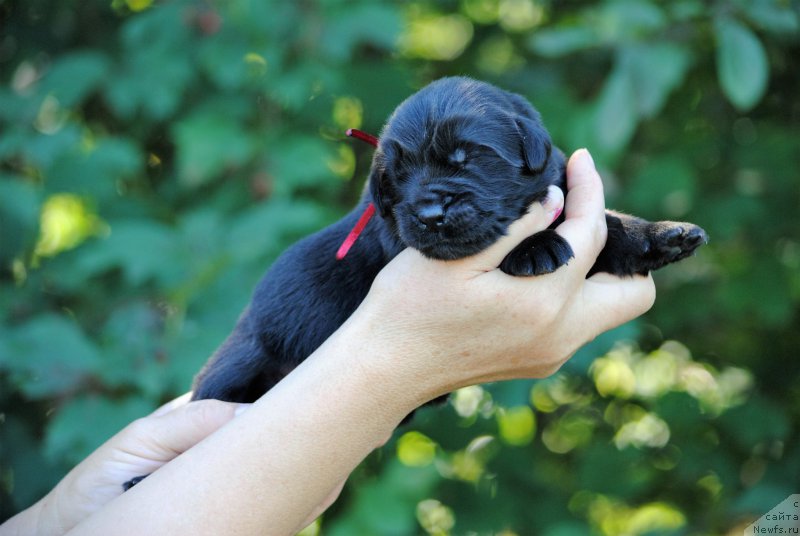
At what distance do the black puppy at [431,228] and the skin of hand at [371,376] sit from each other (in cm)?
6

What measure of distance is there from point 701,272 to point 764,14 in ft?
5.23

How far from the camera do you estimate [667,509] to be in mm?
4355

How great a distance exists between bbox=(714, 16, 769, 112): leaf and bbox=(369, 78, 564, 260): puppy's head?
1.11m

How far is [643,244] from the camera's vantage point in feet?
7.52

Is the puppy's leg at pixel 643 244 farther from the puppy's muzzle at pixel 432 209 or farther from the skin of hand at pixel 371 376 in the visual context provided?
the puppy's muzzle at pixel 432 209

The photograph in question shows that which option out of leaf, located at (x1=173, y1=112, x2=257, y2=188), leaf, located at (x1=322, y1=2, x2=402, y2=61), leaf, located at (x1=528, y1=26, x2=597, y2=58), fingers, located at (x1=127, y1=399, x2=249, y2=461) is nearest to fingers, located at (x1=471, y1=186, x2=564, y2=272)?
fingers, located at (x1=127, y1=399, x2=249, y2=461)

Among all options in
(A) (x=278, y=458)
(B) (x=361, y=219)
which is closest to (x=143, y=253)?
(B) (x=361, y=219)

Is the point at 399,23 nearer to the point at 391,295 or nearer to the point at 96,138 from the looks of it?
the point at 391,295

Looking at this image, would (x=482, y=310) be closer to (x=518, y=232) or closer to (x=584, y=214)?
(x=518, y=232)

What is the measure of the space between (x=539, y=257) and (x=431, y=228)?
0.29 m

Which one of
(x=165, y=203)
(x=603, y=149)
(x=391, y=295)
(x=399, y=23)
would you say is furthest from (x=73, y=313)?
(x=603, y=149)

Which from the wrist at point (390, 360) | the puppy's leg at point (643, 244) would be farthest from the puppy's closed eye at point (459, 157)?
the puppy's leg at point (643, 244)

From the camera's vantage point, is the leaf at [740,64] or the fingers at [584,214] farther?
the leaf at [740,64]

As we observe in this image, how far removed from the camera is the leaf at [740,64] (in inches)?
114
